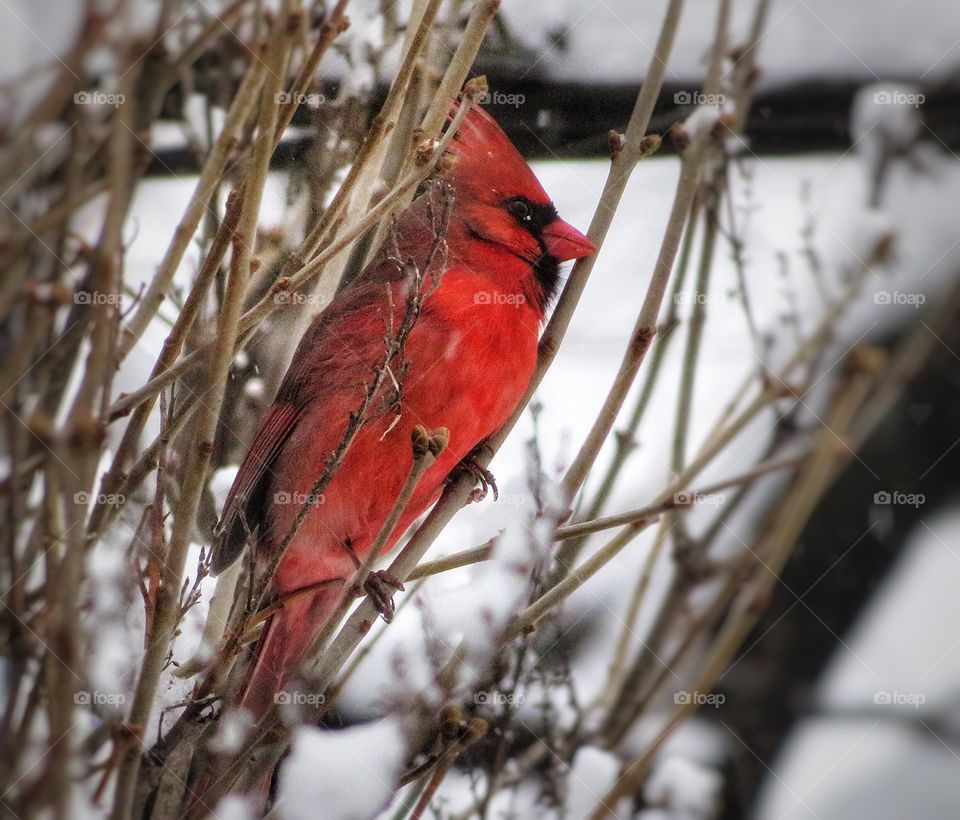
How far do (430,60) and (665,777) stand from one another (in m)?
1.09

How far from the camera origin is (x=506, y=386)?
1226 mm

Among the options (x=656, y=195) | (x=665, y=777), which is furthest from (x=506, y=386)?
(x=665, y=777)

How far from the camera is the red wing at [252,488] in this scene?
118 cm
